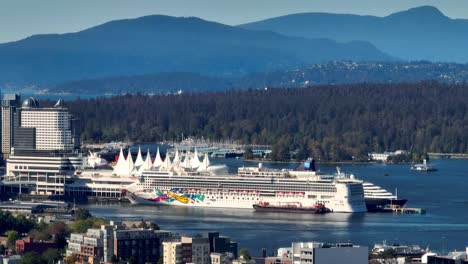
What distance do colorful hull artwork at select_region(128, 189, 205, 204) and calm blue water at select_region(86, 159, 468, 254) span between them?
79cm

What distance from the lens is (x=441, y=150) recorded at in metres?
55.5

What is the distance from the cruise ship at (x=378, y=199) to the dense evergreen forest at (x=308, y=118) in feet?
50.3

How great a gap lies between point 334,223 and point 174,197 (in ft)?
18.2

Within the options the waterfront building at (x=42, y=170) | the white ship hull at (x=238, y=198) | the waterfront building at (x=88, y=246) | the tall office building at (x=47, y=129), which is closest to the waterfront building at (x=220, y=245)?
the waterfront building at (x=88, y=246)

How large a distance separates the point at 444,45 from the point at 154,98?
351ft

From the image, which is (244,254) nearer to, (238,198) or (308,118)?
(238,198)

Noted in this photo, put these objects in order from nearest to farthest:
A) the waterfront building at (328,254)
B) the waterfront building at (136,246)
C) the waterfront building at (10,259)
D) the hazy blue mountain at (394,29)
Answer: the waterfront building at (328,254), the waterfront building at (10,259), the waterfront building at (136,246), the hazy blue mountain at (394,29)

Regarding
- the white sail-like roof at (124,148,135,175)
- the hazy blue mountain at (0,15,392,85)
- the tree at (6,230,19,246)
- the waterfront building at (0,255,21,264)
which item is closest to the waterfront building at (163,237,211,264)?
the waterfront building at (0,255,21,264)

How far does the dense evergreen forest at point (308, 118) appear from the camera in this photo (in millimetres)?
55875

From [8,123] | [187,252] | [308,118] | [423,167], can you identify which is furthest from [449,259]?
[308,118]

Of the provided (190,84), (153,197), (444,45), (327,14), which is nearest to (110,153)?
(153,197)

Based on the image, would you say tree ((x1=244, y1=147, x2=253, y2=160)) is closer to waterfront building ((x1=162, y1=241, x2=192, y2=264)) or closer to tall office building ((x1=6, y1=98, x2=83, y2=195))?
tall office building ((x1=6, y1=98, x2=83, y2=195))

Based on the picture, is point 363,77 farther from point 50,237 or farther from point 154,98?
point 50,237

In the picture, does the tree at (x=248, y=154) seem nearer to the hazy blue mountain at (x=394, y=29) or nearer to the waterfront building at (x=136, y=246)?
the waterfront building at (x=136, y=246)
